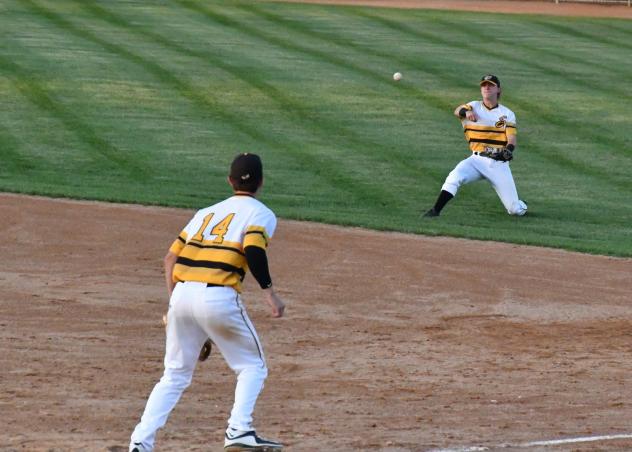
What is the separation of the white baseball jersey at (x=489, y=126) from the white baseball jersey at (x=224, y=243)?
9.97m

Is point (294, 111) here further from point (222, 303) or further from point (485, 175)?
point (222, 303)

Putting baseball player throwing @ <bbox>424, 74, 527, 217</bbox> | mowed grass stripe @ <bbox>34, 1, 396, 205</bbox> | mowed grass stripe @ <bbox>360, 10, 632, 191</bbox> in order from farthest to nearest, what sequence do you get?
mowed grass stripe @ <bbox>360, 10, 632, 191</bbox> → mowed grass stripe @ <bbox>34, 1, 396, 205</bbox> → baseball player throwing @ <bbox>424, 74, 527, 217</bbox>

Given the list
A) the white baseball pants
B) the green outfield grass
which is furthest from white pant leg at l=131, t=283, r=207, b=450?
the white baseball pants

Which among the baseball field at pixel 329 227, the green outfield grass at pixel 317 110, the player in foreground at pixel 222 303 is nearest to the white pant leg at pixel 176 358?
the player in foreground at pixel 222 303

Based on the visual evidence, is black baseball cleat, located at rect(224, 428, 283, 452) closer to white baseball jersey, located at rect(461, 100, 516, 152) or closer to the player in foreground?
the player in foreground

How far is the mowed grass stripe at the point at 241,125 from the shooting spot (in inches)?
793

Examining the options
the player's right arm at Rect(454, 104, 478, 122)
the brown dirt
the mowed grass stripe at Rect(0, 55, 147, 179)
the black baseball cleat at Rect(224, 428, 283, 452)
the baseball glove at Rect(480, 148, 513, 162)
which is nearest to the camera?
the black baseball cleat at Rect(224, 428, 283, 452)

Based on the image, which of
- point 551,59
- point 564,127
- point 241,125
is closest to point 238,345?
point 241,125

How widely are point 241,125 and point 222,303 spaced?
1612cm

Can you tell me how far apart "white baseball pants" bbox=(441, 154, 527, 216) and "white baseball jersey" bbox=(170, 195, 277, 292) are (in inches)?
392

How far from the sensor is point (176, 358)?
805 cm

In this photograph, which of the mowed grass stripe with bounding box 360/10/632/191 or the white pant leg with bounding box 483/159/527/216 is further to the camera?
the mowed grass stripe with bounding box 360/10/632/191

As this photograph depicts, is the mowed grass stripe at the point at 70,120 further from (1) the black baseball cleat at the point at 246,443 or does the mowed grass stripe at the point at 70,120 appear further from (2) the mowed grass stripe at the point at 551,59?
(1) the black baseball cleat at the point at 246,443

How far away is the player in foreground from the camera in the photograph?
7.91m
